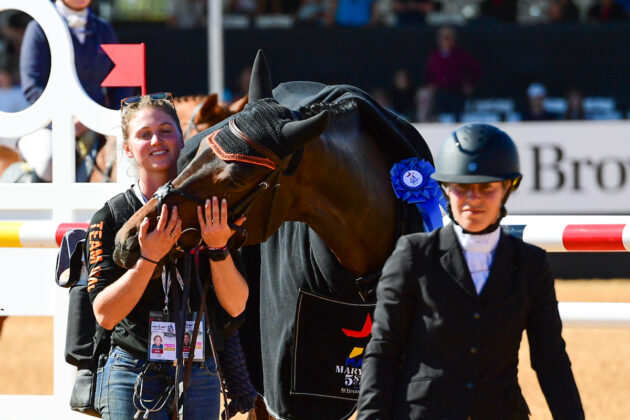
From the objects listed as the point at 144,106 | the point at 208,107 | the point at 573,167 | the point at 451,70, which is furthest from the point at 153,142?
the point at 451,70

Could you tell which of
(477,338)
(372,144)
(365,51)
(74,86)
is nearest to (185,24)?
(365,51)

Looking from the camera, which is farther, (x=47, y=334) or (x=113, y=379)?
(x=47, y=334)

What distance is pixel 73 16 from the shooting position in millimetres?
6012

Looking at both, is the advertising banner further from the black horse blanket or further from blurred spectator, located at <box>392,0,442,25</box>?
the black horse blanket

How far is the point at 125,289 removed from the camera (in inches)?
120

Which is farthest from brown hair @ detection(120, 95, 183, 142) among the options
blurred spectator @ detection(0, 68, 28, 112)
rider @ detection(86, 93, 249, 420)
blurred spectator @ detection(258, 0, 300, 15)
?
blurred spectator @ detection(258, 0, 300, 15)

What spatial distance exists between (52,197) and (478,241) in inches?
97.7

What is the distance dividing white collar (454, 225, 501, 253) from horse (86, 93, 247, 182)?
277 cm

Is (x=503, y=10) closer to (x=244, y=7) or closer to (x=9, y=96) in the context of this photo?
(x=244, y=7)

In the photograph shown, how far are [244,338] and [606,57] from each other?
11294 millimetres

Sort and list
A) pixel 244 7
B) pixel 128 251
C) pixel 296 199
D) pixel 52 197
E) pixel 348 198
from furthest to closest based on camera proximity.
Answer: pixel 244 7 < pixel 52 197 < pixel 348 198 < pixel 296 199 < pixel 128 251

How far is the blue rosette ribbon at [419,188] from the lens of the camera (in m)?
3.57

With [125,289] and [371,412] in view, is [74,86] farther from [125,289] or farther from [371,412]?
[371,412]

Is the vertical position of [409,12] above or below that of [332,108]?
above
